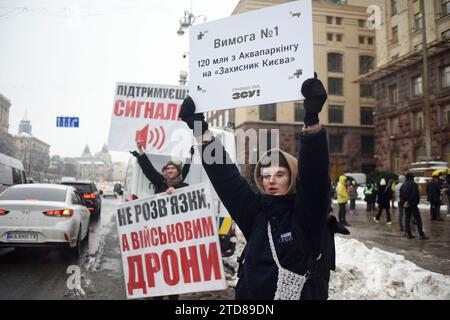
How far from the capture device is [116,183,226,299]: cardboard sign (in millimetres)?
3600

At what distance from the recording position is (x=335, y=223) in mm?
1815

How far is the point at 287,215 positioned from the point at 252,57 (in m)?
1.22

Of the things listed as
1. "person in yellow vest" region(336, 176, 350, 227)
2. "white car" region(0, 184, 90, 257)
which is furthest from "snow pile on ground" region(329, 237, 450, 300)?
"person in yellow vest" region(336, 176, 350, 227)

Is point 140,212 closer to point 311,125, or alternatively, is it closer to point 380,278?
point 311,125

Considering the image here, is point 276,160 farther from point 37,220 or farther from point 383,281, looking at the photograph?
point 37,220

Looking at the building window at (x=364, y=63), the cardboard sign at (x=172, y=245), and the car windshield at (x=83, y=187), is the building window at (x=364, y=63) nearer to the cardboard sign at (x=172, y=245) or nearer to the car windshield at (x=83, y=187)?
the car windshield at (x=83, y=187)

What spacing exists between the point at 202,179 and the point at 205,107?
5344 mm

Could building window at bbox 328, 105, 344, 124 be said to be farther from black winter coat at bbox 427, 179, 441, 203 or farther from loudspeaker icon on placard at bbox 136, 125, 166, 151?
loudspeaker icon on placard at bbox 136, 125, 166, 151

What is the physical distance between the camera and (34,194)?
24.2 ft

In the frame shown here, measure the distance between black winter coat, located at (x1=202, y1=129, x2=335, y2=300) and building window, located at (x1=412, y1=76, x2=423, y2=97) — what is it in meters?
26.9

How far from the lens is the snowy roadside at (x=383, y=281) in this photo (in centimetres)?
459

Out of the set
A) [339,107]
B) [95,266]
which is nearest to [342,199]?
[95,266]
